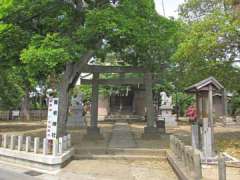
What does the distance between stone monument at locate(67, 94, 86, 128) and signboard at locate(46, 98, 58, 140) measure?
1574 centimetres

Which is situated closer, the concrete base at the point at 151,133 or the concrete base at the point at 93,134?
the concrete base at the point at 93,134

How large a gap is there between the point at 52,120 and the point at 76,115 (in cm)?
1707

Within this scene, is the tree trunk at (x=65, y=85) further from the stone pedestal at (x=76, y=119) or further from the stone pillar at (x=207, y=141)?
the stone pedestal at (x=76, y=119)

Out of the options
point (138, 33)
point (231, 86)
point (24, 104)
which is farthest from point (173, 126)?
point (24, 104)

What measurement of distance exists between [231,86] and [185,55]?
2.71 m

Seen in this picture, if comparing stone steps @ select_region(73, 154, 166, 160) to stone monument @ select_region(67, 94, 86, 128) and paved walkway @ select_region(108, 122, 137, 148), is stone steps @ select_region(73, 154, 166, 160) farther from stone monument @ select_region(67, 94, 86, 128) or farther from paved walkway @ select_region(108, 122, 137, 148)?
stone monument @ select_region(67, 94, 86, 128)

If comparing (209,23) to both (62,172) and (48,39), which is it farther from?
(62,172)

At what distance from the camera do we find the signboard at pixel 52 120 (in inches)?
449

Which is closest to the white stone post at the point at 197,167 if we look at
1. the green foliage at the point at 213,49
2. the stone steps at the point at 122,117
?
the green foliage at the point at 213,49

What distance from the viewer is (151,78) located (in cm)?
1883

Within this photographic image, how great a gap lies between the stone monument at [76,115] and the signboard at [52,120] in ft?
51.6

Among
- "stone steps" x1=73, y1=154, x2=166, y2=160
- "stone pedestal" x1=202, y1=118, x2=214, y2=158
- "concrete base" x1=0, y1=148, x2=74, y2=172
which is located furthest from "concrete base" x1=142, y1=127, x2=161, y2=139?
"stone pedestal" x1=202, y1=118, x2=214, y2=158

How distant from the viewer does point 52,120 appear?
11.6 m

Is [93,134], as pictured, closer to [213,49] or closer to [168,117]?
[213,49]
